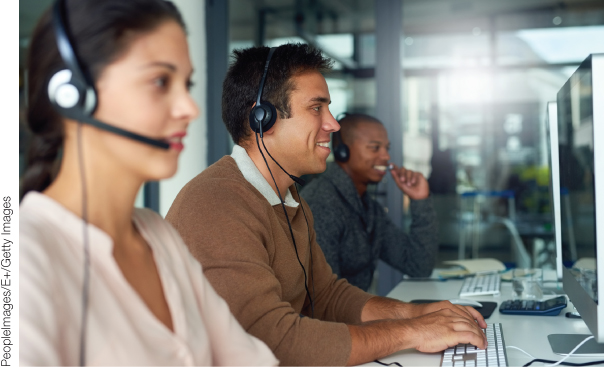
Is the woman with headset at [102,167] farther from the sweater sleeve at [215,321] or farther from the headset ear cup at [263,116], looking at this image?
the headset ear cup at [263,116]

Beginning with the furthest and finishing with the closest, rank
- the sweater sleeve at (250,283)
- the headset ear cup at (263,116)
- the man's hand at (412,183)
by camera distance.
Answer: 1. the man's hand at (412,183)
2. the headset ear cup at (263,116)
3. the sweater sleeve at (250,283)

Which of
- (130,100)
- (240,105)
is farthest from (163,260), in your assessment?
(240,105)

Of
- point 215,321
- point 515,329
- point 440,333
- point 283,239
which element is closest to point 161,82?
point 215,321

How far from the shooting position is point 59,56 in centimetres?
68

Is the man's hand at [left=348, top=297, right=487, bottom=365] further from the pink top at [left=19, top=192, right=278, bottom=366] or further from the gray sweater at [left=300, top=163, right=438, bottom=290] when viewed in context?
the gray sweater at [left=300, top=163, right=438, bottom=290]

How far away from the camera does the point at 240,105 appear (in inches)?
60.1

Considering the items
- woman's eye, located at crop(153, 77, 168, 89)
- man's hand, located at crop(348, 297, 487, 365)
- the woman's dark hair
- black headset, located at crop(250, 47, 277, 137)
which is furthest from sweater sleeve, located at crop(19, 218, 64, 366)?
black headset, located at crop(250, 47, 277, 137)

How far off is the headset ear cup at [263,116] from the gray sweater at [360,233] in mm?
754

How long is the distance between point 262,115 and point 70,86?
80 centimetres

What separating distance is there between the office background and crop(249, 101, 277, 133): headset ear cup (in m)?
1.78

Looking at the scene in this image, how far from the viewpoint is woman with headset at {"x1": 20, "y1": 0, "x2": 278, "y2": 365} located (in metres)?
0.64

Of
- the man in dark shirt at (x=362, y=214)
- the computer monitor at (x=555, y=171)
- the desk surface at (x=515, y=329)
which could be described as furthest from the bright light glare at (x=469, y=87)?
the computer monitor at (x=555, y=171)

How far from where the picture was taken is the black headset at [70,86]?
66 centimetres

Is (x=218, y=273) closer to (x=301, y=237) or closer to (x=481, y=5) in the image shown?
(x=301, y=237)
